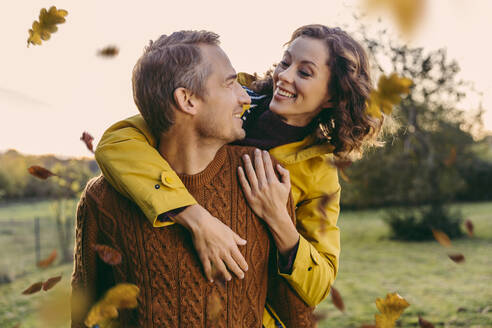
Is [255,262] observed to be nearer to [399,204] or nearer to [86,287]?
[86,287]

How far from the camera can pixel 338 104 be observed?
6.88 ft

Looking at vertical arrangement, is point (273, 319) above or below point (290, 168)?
below

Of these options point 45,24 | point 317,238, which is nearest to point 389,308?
point 317,238

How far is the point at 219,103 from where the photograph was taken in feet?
4.99

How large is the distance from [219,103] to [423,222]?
11701 mm

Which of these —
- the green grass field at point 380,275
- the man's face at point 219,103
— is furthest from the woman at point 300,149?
the green grass field at point 380,275

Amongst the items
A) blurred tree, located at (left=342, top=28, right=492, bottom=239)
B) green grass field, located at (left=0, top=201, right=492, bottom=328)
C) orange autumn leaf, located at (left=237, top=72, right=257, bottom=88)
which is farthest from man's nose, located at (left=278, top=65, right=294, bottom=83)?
blurred tree, located at (left=342, top=28, right=492, bottom=239)

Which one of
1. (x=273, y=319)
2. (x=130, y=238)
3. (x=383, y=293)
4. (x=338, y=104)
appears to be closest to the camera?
(x=130, y=238)

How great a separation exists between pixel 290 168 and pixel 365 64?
661 millimetres

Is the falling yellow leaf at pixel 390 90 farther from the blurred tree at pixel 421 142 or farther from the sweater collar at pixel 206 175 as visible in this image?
the blurred tree at pixel 421 142

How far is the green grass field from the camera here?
22.0 feet

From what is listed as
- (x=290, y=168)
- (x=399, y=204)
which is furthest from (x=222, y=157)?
(x=399, y=204)

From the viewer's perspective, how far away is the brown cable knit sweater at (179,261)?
1.51m

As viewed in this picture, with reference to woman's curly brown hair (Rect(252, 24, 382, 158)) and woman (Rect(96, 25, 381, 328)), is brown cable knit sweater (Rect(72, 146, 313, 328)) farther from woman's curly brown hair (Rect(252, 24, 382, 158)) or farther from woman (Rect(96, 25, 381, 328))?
woman's curly brown hair (Rect(252, 24, 382, 158))
